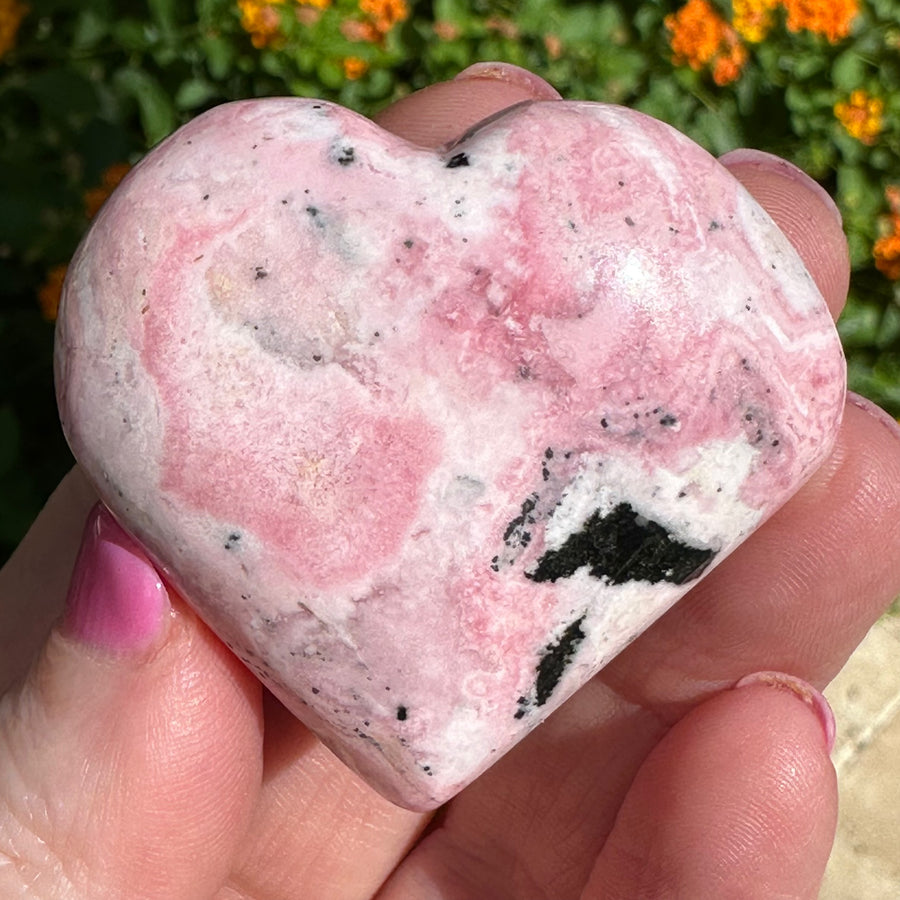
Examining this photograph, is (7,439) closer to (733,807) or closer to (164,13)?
(164,13)

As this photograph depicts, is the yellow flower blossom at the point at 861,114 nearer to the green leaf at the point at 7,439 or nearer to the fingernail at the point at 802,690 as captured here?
the fingernail at the point at 802,690

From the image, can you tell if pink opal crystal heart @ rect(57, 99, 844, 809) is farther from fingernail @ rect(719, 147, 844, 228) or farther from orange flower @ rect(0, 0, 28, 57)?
orange flower @ rect(0, 0, 28, 57)

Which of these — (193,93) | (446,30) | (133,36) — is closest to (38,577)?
(193,93)

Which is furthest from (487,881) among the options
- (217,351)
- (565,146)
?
(565,146)

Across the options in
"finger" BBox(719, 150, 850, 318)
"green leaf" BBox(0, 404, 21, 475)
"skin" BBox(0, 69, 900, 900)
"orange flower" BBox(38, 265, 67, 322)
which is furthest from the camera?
"orange flower" BBox(38, 265, 67, 322)

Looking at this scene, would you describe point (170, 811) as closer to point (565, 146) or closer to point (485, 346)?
point (485, 346)

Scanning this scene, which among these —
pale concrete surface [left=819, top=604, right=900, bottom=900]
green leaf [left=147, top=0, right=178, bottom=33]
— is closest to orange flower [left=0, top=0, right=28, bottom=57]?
green leaf [left=147, top=0, right=178, bottom=33]
